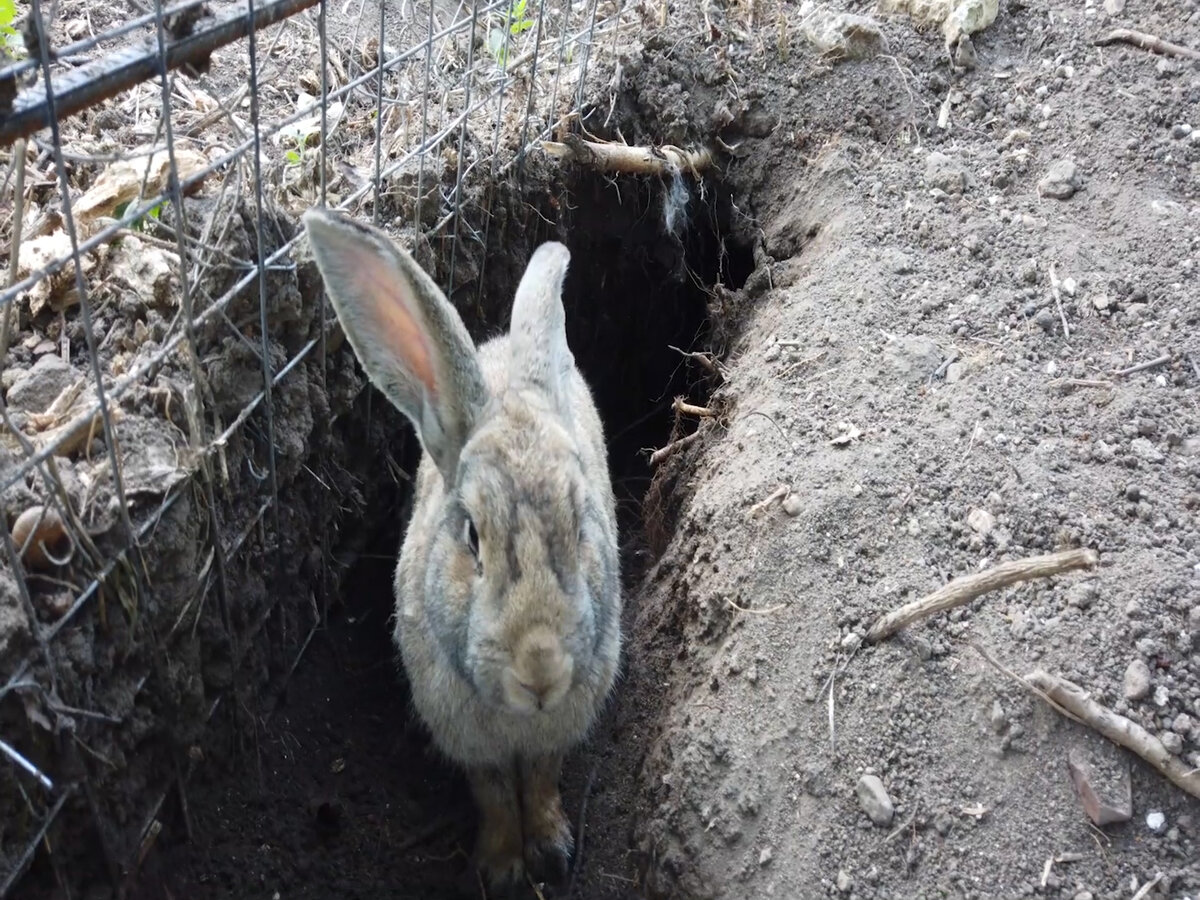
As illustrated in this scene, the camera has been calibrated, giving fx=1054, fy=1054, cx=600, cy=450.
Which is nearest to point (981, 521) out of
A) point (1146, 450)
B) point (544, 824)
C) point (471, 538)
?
point (1146, 450)

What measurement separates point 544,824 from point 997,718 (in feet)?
6.44

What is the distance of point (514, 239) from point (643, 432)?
6.58 feet

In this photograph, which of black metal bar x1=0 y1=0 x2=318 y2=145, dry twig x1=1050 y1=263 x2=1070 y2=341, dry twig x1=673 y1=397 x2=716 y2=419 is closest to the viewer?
black metal bar x1=0 y1=0 x2=318 y2=145

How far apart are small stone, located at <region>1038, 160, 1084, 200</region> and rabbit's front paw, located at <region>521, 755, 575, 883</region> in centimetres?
323

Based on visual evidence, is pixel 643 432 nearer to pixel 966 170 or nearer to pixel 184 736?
pixel 966 170

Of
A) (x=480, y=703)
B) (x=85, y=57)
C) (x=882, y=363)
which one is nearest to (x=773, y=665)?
(x=480, y=703)

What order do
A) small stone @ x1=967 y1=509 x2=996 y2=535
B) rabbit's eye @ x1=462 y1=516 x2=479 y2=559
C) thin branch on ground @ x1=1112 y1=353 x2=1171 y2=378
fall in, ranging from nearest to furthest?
rabbit's eye @ x1=462 y1=516 x2=479 y2=559, small stone @ x1=967 y1=509 x2=996 y2=535, thin branch on ground @ x1=1112 y1=353 x2=1171 y2=378

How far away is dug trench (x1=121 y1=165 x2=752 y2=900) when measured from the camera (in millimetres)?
3916

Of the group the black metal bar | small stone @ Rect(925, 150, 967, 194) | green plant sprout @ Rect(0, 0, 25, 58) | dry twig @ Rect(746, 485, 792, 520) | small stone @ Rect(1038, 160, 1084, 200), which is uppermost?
the black metal bar

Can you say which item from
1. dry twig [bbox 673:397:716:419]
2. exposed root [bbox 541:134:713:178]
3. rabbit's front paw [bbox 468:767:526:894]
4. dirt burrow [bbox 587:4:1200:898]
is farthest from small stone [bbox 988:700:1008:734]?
exposed root [bbox 541:134:713:178]

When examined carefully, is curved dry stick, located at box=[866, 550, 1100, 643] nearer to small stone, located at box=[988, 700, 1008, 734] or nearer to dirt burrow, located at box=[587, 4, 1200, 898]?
dirt burrow, located at box=[587, 4, 1200, 898]

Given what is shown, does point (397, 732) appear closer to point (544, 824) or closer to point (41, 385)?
point (544, 824)

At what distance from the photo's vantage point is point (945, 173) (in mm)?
4918

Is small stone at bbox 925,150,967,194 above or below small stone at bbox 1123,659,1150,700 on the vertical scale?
above
